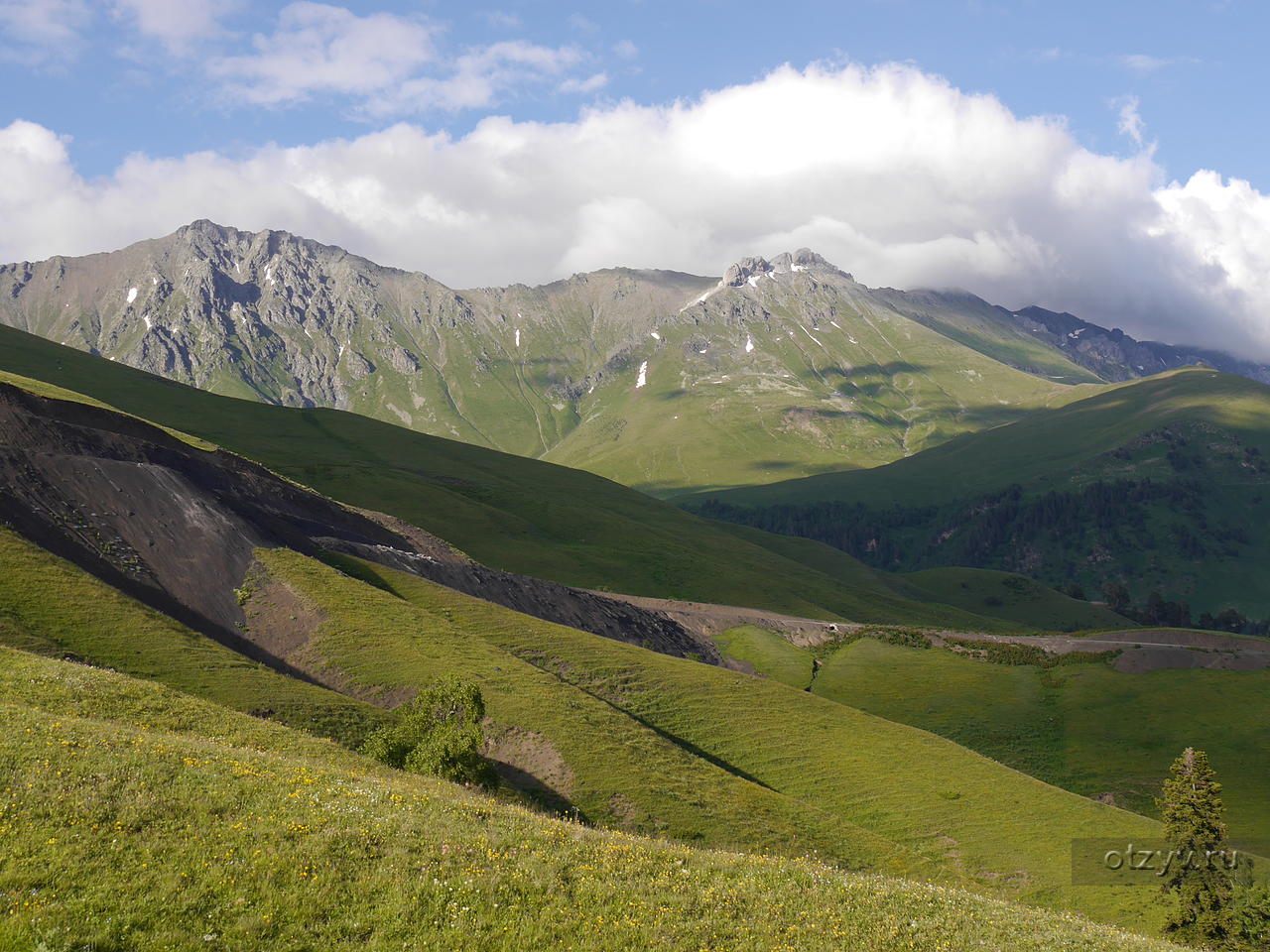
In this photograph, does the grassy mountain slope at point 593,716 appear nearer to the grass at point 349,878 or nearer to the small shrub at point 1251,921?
the small shrub at point 1251,921

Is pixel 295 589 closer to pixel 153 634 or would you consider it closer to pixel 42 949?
pixel 153 634

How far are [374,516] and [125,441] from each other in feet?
112

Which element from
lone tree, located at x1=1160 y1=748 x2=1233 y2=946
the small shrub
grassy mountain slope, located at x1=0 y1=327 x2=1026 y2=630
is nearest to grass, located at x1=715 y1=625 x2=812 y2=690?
grassy mountain slope, located at x1=0 y1=327 x2=1026 y2=630

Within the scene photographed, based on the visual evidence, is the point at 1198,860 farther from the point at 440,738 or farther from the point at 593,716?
the point at 440,738

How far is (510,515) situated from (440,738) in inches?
4486

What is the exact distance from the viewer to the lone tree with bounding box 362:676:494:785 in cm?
3725

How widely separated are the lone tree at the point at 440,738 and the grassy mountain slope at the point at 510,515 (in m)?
79.3

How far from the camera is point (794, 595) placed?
147m

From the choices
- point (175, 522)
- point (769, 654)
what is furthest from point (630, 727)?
point (769, 654)

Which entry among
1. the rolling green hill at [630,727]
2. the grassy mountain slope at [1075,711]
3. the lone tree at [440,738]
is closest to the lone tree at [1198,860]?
the rolling green hill at [630,727]

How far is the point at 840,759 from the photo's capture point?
57.6 meters

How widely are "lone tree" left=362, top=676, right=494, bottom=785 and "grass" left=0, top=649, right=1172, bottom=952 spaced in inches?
396

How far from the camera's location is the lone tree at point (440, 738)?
1467 inches

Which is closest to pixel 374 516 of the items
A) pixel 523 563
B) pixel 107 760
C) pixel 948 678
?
pixel 523 563
